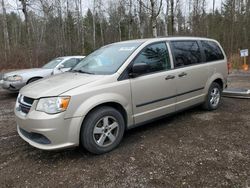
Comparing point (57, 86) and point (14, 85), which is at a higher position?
point (57, 86)

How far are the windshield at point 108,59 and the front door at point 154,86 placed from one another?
0.82ft

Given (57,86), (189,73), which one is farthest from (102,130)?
(189,73)

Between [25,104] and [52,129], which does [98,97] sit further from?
[25,104]

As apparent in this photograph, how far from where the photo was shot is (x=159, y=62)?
4234mm

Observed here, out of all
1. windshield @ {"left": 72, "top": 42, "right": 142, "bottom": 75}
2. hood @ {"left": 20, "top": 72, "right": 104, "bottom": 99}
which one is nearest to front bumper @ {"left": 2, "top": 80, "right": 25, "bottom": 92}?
windshield @ {"left": 72, "top": 42, "right": 142, "bottom": 75}

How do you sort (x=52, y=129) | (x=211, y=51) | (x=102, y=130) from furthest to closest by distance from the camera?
1. (x=211, y=51)
2. (x=102, y=130)
3. (x=52, y=129)

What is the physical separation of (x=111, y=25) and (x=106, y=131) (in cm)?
3116

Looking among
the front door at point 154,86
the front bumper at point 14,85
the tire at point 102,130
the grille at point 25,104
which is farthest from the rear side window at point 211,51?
the front bumper at point 14,85

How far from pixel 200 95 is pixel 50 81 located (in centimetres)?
315

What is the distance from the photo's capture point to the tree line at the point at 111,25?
18016 mm

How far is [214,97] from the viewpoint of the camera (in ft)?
18.3

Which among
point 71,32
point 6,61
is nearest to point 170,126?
point 6,61

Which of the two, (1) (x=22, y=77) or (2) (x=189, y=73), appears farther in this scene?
(1) (x=22, y=77)

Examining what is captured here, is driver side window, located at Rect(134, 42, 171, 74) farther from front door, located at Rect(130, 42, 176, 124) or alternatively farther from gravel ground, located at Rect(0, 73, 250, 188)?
Answer: gravel ground, located at Rect(0, 73, 250, 188)
